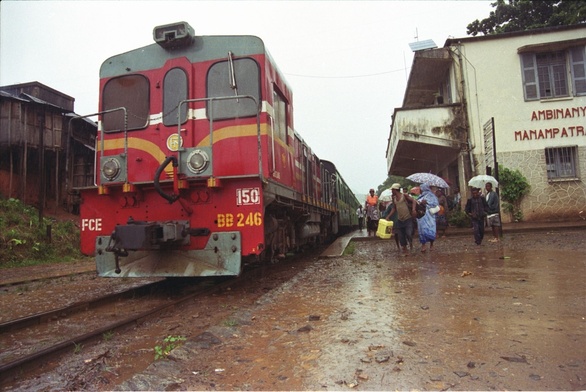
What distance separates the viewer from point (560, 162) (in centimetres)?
1372

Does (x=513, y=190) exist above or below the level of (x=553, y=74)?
below

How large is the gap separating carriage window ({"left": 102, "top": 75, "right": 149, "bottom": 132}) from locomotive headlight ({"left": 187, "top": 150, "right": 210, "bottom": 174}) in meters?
1.16

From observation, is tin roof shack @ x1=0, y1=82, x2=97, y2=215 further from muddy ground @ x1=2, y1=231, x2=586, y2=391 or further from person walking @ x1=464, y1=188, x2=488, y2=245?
person walking @ x1=464, y1=188, x2=488, y2=245

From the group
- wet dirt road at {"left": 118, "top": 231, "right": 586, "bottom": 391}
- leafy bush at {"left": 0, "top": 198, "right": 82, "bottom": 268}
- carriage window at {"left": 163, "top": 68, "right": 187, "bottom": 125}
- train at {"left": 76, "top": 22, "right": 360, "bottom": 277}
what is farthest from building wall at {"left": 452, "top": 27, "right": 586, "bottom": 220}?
leafy bush at {"left": 0, "top": 198, "right": 82, "bottom": 268}

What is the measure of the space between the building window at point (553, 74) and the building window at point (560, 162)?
1.95 meters

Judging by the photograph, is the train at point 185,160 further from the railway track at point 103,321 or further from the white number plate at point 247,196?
the railway track at point 103,321

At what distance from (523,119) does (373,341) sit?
13648mm

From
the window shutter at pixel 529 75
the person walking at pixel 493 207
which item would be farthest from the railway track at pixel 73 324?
the window shutter at pixel 529 75

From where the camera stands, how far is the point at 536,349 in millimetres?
2830

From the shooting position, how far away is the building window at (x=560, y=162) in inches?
536

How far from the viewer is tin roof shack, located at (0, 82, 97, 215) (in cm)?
1641

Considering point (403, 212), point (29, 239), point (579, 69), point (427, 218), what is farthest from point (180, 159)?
point (579, 69)

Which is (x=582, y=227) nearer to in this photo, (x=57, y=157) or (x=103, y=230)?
(x=103, y=230)

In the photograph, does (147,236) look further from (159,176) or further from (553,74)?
(553,74)
